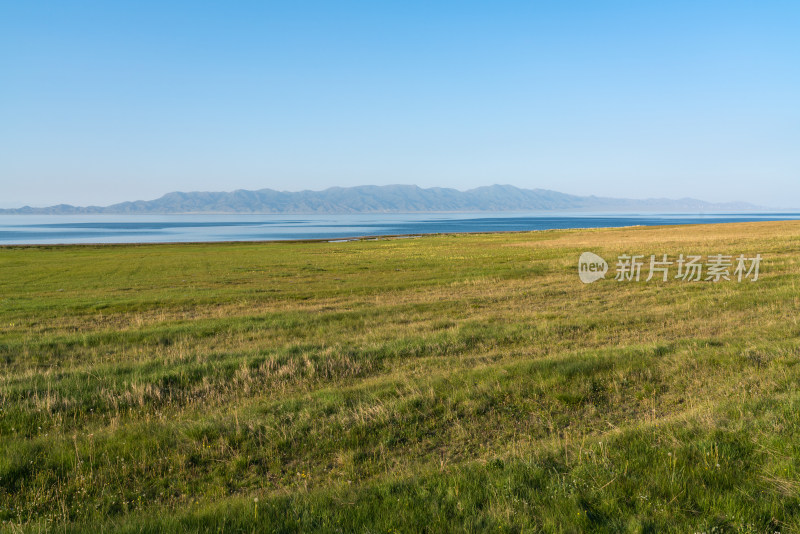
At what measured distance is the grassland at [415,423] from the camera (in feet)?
16.3

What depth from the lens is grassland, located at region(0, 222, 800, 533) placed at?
16.3ft

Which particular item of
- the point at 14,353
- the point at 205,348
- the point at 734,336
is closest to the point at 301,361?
the point at 205,348

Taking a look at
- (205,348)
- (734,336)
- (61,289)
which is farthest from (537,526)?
(61,289)

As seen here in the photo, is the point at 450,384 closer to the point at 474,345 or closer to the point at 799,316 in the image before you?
the point at 474,345

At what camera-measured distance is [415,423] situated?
308 inches

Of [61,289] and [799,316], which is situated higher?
[799,316]

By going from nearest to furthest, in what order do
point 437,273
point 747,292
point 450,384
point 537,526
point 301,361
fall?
point 537,526 → point 450,384 → point 301,361 → point 747,292 → point 437,273

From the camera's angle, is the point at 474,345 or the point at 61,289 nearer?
the point at 474,345

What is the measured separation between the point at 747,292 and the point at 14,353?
27042mm

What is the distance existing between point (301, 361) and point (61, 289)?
30.6 m

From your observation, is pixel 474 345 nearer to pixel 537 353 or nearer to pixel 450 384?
pixel 537 353

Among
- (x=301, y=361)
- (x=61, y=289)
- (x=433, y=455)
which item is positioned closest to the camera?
(x=433, y=455)

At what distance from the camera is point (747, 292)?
20.0 m

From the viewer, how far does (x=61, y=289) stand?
33.4 m
